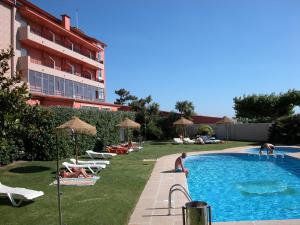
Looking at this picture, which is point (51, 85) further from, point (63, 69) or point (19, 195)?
point (19, 195)

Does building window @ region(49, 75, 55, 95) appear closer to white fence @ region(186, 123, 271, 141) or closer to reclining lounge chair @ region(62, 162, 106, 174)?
white fence @ region(186, 123, 271, 141)

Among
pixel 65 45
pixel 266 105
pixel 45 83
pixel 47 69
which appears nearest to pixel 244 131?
pixel 266 105

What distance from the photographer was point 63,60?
143 ft

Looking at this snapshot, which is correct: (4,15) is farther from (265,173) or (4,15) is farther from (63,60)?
(265,173)

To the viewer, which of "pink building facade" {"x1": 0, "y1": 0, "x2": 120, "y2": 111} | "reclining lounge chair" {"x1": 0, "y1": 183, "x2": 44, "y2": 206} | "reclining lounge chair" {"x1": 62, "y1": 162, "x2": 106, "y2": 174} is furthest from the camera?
"pink building facade" {"x1": 0, "y1": 0, "x2": 120, "y2": 111}

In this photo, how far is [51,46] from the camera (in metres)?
39.2

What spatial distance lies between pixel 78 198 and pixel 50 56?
31426 mm

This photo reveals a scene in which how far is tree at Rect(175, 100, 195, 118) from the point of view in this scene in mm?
43281

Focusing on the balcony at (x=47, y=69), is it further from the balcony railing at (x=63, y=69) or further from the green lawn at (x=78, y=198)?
the green lawn at (x=78, y=198)

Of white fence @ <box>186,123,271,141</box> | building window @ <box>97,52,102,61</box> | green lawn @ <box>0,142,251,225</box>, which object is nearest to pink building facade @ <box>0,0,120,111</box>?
building window @ <box>97,52,102,61</box>

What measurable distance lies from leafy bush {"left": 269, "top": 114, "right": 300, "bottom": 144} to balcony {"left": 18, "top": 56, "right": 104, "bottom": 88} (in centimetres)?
2351

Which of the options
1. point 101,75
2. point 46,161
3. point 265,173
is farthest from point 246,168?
point 101,75

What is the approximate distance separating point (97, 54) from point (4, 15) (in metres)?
23.1

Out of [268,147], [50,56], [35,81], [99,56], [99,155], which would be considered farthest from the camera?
[99,56]
